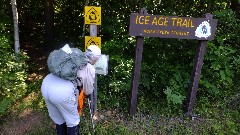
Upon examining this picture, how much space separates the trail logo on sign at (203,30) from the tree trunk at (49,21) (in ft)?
18.1

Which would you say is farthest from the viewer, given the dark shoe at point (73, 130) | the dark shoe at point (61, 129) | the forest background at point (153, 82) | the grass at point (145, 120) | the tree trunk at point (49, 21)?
the tree trunk at point (49, 21)

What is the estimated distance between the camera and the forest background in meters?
5.31

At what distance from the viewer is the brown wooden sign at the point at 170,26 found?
4642 millimetres

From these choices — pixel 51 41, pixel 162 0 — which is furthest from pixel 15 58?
pixel 162 0

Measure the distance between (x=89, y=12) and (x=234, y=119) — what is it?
367cm

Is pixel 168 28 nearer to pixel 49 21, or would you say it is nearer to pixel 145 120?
pixel 145 120

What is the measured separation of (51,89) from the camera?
3447 mm

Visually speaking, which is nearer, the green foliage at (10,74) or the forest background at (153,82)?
the forest background at (153,82)

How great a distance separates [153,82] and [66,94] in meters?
2.99

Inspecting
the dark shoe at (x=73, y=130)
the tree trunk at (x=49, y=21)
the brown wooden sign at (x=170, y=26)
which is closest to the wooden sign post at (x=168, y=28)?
the brown wooden sign at (x=170, y=26)

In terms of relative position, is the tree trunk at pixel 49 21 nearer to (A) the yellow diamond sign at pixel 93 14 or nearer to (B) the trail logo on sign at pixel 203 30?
(A) the yellow diamond sign at pixel 93 14

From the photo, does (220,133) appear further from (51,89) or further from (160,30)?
(51,89)

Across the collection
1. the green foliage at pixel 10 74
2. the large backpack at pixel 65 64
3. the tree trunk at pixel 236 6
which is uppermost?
the tree trunk at pixel 236 6

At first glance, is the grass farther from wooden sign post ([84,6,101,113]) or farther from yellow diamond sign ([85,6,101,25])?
yellow diamond sign ([85,6,101,25])
